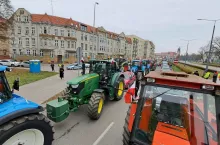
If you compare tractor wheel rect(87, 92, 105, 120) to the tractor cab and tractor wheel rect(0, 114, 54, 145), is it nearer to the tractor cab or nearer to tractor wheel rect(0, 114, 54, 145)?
tractor wheel rect(0, 114, 54, 145)

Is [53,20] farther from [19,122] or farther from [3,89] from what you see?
[19,122]

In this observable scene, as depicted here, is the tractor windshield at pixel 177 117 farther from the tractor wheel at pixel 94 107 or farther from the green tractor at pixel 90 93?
the tractor wheel at pixel 94 107

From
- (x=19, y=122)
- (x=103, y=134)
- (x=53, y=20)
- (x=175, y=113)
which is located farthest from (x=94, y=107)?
(x=53, y=20)

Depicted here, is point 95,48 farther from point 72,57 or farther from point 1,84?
point 1,84

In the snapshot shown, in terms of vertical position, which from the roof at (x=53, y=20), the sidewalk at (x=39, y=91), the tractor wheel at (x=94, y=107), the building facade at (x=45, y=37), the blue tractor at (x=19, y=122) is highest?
the roof at (x=53, y=20)

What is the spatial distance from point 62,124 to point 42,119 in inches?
82.4

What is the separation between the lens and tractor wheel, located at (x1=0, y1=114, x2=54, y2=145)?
2.50 m

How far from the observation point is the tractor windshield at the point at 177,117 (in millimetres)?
2270

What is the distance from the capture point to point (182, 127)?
2518mm

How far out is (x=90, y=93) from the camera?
5992mm

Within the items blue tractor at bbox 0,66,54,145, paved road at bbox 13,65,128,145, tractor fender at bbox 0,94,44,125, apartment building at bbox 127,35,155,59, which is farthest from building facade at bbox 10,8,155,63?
apartment building at bbox 127,35,155,59

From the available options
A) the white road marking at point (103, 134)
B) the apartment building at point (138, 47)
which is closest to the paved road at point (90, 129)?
the white road marking at point (103, 134)

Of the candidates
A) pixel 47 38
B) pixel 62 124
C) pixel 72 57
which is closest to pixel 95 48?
pixel 72 57

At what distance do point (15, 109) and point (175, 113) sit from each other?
337cm
